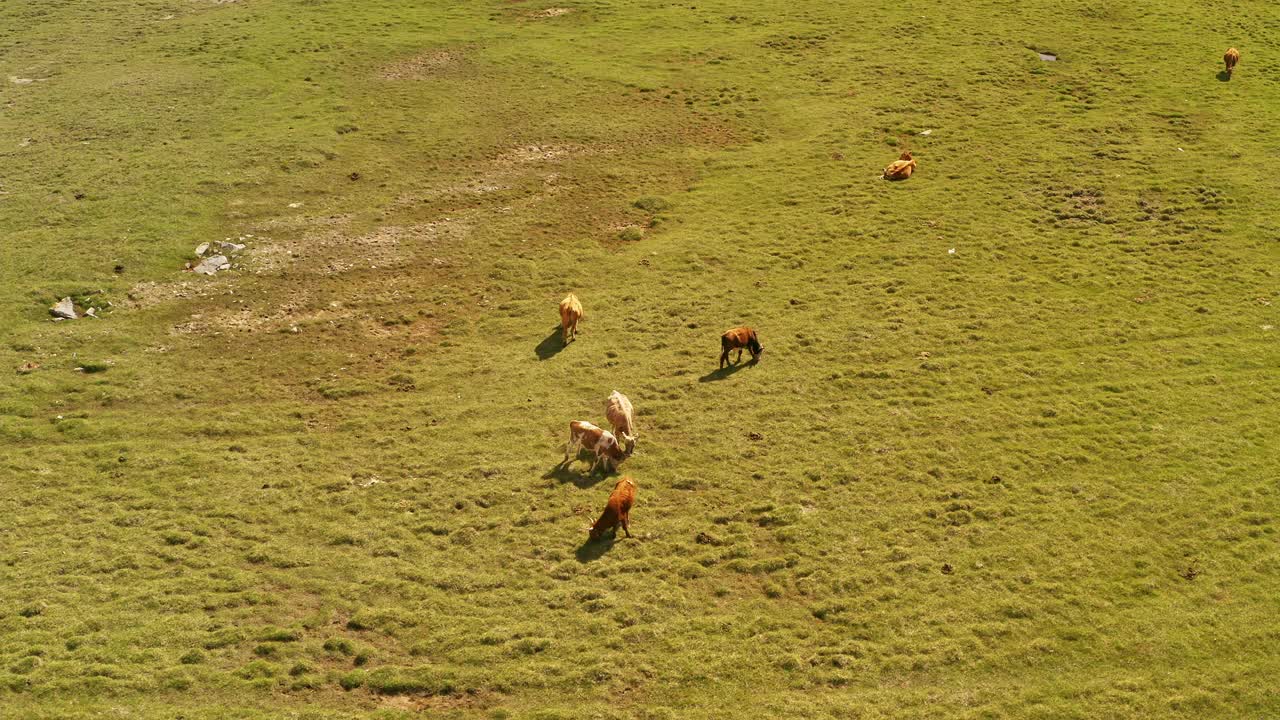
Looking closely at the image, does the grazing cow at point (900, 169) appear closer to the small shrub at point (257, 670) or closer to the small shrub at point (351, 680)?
the small shrub at point (351, 680)

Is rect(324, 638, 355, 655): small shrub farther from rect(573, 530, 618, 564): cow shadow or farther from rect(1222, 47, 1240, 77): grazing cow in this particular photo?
rect(1222, 47, 1240, 77): grazing cow

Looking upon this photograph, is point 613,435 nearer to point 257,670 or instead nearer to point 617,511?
point 617,511

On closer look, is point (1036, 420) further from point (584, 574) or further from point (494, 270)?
point (494, 270)

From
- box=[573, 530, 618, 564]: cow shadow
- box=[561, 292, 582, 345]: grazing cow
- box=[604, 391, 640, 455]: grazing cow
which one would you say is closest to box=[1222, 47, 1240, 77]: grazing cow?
box=[561, 292, 582, 345]: grazing cow

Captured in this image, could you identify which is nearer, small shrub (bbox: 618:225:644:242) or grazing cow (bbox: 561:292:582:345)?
grazing cow (bbox: 561:292:582:345)

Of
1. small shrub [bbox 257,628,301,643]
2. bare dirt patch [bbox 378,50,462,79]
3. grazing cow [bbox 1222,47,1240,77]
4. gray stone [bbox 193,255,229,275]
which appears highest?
bare dirt patch [bbox 378,50,462,79]

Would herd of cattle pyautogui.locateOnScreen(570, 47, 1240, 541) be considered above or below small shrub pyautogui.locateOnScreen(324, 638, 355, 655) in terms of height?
above

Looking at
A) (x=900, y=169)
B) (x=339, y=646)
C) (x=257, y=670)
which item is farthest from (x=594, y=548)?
(x=900, y=169)
